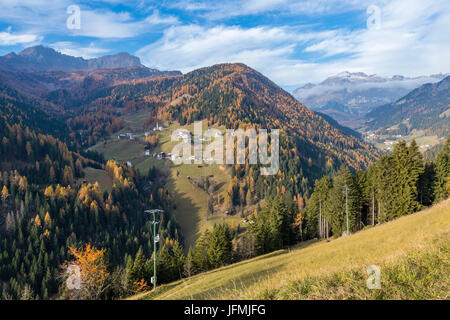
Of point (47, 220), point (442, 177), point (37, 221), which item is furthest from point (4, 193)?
point (442, 177)

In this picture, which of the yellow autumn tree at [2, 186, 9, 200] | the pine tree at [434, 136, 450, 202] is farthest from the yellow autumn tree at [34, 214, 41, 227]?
the pine tree at [434, 136, 450, 202]

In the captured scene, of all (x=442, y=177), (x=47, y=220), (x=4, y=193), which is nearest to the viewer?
(x=442, y=177)

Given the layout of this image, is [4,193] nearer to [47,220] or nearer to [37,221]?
[37,221]

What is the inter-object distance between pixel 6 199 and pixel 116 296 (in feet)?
462

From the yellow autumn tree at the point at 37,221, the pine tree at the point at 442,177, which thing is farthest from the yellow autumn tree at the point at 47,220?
the pine tree at the point at 442,177

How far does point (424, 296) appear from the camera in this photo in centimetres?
575

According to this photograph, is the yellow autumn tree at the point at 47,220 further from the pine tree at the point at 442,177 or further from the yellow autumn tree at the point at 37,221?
the pine tree at the point at 442,177

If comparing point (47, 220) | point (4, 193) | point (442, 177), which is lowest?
point (47, 220)

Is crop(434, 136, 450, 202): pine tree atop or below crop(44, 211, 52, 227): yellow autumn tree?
atop

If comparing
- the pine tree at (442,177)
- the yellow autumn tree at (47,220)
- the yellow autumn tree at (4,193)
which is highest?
the pine tree at (442,177)

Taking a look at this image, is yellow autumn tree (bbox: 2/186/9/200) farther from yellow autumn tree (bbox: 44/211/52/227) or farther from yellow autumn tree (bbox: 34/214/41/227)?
yellow autumn tree (bbox: 44/211/52/227)

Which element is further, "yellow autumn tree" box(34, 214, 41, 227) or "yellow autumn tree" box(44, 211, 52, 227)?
"yellow autumn tree" box(44, 211, 52, 227)
